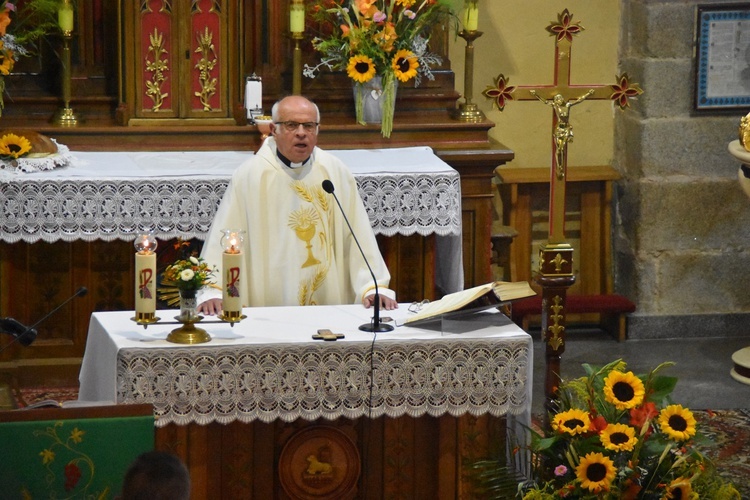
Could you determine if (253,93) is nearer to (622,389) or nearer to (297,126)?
(297,126)

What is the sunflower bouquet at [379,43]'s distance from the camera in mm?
8031

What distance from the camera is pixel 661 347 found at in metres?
9.11

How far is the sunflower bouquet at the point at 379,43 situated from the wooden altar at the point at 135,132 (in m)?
0.25

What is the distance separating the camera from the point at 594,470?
5098mm

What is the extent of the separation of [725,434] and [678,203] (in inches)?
89.4

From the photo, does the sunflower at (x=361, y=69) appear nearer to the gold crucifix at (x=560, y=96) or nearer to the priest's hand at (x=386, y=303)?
the gold crucifix at (x=560, y=96)

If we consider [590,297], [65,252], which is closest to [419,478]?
[65,252]

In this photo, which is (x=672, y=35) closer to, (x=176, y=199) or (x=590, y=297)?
(x=590, y=297)

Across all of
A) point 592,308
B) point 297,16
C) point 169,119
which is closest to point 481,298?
point 297,16

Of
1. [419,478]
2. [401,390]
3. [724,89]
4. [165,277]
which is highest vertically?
[724,89]

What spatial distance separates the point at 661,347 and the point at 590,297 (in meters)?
0.55

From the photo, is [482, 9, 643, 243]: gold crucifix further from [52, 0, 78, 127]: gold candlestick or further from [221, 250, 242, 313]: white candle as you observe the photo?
[52, 0, 78, 127]: gold candlestick

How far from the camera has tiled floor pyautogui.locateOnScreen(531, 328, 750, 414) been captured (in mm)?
8016

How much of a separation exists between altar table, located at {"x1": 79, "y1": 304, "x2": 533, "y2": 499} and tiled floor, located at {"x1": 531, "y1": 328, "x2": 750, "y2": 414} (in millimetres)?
2339
